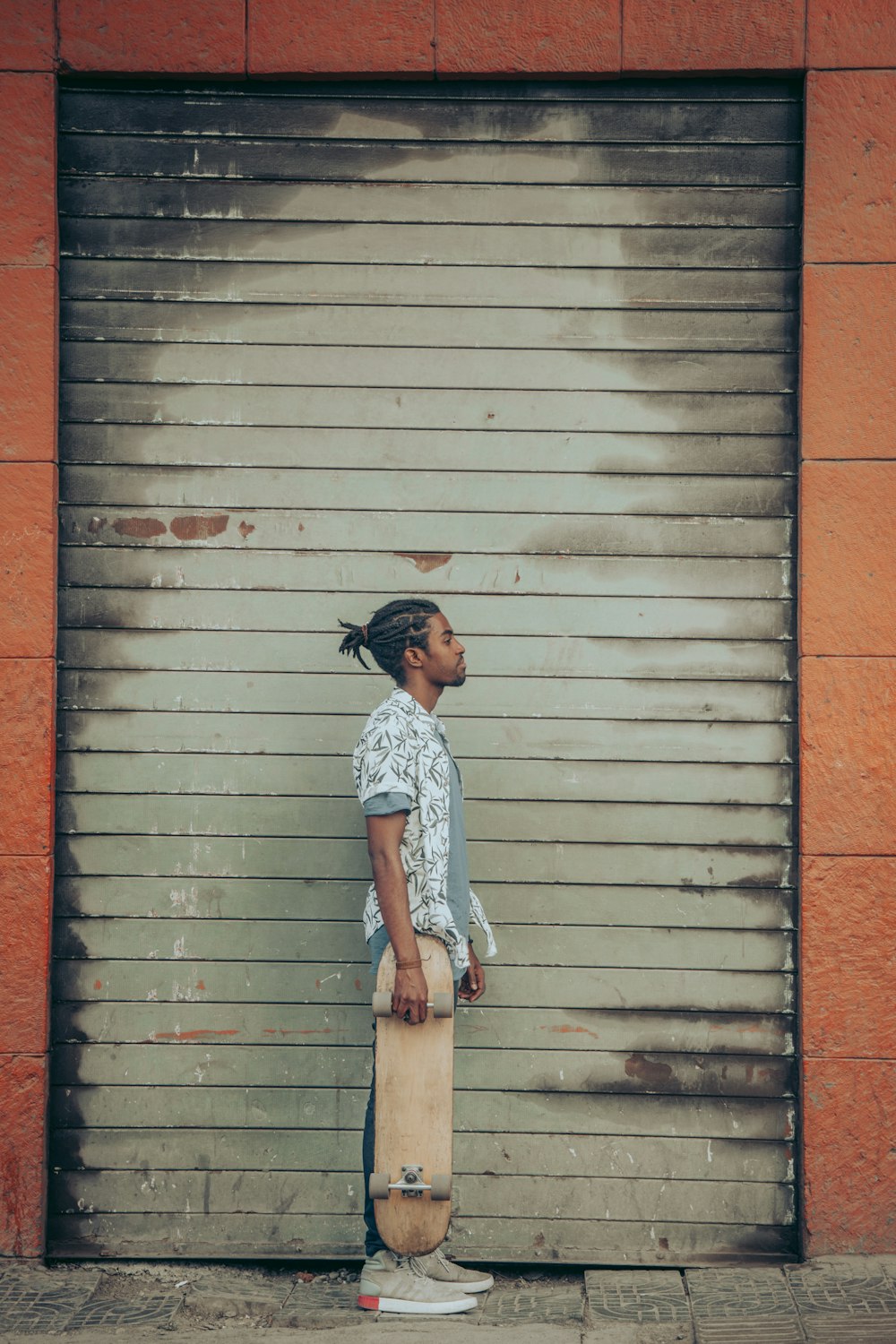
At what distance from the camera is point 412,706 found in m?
3.83

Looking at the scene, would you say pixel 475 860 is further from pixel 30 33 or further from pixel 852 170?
pixel 30 33

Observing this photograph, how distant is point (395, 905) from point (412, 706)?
2.05 ft

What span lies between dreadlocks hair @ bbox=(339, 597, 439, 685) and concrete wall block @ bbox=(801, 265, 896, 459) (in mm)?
1471

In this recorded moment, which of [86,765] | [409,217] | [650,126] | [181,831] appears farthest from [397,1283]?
[650,126]

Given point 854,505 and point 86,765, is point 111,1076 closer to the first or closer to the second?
point 86,765

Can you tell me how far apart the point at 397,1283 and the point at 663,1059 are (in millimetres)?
1147

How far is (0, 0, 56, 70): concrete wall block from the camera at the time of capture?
427 cm

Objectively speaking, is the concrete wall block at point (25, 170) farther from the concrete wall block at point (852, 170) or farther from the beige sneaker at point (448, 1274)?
the beige sneaker at point (448, 1274)

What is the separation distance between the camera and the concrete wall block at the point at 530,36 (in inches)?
168

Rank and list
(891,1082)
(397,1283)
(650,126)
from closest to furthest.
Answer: (397,1283) < (891,1082) < (650,126)

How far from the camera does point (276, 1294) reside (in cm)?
400

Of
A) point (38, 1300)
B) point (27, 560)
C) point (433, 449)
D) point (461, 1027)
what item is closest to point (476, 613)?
point (433, 449)

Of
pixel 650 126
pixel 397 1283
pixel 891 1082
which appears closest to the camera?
pixel 397 1283

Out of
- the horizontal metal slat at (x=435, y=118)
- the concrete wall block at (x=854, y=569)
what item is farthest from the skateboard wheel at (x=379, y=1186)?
the horizontal metal slat at (x=435, y=118)
